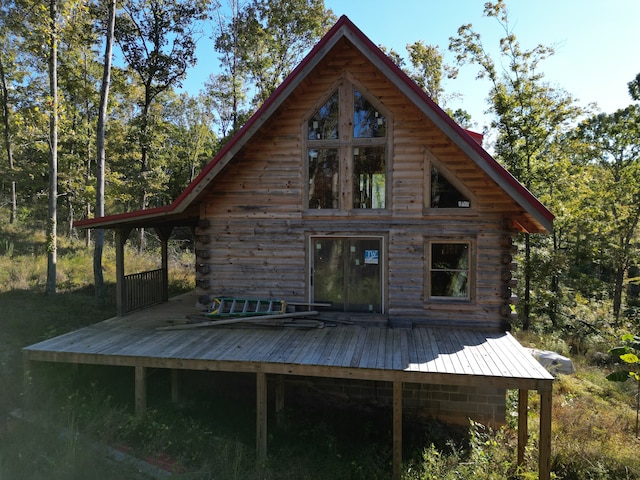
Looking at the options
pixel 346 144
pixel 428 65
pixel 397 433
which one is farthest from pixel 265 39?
pixel 397 433

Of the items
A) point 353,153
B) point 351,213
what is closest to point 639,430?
point 351,213

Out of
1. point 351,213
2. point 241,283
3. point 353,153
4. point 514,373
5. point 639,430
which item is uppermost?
point 353,153

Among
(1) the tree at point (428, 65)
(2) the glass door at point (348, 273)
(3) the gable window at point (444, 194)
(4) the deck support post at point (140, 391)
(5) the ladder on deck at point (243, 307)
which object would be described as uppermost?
(1) the tree at point (428, 65)

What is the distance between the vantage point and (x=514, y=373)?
573 centimetres

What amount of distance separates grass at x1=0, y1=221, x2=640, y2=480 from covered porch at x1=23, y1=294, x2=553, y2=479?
0.49 meters

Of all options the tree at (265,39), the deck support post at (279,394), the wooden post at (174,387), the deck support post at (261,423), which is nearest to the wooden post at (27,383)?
the wooden post at (174,387)

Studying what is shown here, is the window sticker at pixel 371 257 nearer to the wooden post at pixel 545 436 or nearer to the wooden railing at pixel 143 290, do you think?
the wooden post at pixel 545 436

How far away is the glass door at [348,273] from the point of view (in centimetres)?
869

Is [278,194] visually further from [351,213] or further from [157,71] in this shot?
[157,71]

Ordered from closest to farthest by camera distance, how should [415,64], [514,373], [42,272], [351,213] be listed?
[514,373], [351,213], [42,272], [415,64]

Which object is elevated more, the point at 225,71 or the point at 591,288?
the point at 225,71

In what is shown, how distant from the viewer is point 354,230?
28.0 feet

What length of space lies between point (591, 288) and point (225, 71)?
2329cm

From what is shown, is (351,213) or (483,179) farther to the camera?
(351,213)
